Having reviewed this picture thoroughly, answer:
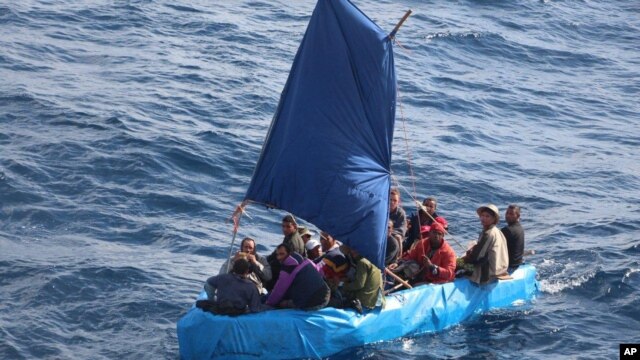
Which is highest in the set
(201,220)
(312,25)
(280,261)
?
(312,25)

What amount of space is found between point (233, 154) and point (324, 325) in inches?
437

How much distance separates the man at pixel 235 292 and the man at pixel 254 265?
0.37 m

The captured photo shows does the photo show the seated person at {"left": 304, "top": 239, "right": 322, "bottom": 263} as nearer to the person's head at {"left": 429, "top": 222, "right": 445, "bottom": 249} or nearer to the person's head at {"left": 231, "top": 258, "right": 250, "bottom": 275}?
the person's head at {"left": 429, "top": 222, "right": 445, "bottom": 249}

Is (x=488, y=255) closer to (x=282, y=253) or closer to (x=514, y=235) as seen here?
(x=514, y=235)

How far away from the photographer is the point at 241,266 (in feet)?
59.3

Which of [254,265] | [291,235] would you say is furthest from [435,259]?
[254,265]

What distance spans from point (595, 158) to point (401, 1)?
16.6 metres

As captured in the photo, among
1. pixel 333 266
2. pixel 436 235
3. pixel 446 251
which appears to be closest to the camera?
pixel 333 266

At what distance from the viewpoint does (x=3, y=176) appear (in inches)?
1017

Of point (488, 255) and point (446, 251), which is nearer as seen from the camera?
point (446, 251)

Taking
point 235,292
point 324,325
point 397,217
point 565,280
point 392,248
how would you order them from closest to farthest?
point 235,292
point 324,325
point 392,248
point 397,217
point 565,280

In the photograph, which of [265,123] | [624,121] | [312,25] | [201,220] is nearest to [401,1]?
[624,121]

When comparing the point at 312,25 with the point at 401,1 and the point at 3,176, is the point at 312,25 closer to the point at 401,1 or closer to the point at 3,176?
the point at 3,176

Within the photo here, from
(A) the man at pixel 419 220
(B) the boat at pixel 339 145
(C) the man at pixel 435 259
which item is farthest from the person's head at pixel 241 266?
(A) the man at pixel 419 220
